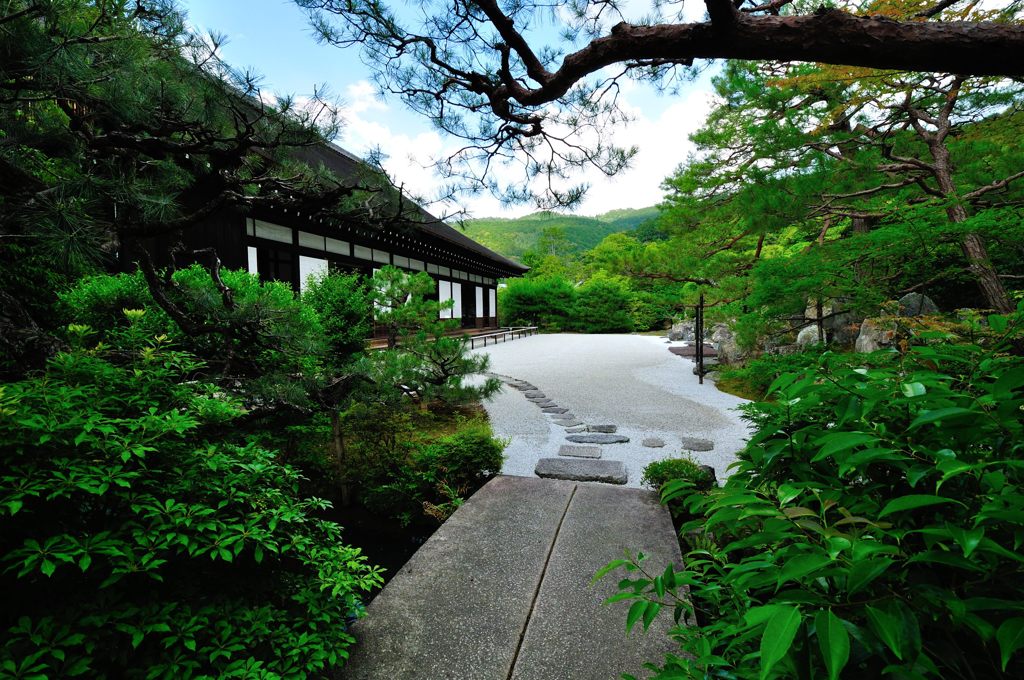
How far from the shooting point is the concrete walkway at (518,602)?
4.86 feet

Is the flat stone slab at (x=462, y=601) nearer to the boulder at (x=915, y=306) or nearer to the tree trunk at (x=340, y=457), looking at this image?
the tree trunk at (x=340, y=457)

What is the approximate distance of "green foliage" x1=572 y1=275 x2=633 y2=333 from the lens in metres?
22.5

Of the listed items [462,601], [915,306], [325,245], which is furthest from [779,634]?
[325,245]

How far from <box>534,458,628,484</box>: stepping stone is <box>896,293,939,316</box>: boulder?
4.34 meters

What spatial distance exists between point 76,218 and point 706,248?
25.2 ft

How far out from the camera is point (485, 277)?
17672 millimetres

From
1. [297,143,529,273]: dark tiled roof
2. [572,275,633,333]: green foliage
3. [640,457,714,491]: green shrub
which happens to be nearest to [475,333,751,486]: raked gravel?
[640,457,714,491]: green shrub

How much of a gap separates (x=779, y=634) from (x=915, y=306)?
7.09 m

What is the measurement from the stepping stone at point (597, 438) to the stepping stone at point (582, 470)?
639 millimetres

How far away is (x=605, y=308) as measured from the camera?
2250cm

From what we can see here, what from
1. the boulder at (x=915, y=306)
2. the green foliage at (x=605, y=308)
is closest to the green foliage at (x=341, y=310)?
the boulder at (x=915, y=306)

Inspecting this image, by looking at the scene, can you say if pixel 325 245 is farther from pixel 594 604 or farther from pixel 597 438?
pixel 594 604

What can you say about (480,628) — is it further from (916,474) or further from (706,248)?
(706,248)

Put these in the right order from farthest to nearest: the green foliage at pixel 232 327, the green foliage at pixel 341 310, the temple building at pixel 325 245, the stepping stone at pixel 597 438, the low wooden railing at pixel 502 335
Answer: the low wooden railing at pixel 502 335
the temple building at pixel 325 245
the green foliage at pixel 341 310
the stepping stone at pixel 597 438
the green foliage at pixel 232 327
